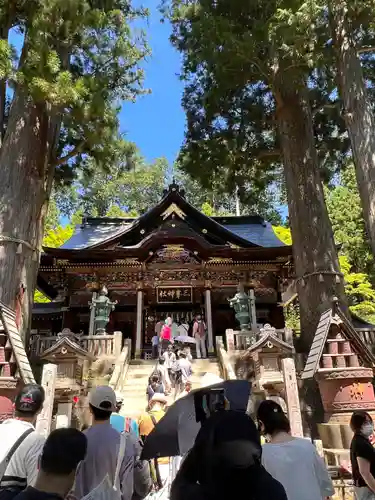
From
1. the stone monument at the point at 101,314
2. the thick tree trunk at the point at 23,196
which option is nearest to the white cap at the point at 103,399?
the thick tree trunk at the point at 23,196

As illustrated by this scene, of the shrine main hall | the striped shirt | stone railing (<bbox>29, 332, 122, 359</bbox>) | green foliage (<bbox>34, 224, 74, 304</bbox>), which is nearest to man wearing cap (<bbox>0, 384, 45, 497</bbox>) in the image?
the striped shirt

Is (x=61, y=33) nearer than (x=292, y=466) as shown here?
No

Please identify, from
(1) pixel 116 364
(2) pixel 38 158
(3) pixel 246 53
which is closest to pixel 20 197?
(2) pixel 38 158

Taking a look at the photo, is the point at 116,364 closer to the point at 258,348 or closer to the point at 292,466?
the point at 258,348

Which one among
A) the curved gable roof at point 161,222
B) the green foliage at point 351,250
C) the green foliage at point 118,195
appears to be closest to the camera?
the curved gable roof at point 161,222

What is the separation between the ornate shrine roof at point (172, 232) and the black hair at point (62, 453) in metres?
12.3

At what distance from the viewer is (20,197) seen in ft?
29.8

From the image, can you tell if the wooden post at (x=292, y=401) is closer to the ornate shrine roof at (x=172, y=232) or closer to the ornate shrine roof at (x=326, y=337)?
the ornate shrine roof at (x=326, y=337)

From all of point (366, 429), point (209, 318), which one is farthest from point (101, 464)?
point (209, 318)

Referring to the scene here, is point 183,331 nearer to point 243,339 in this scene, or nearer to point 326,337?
point 243,339

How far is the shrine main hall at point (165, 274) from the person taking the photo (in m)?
14.3

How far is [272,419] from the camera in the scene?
2459 mm

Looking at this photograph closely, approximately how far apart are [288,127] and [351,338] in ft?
21.3

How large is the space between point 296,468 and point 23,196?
838 cm
